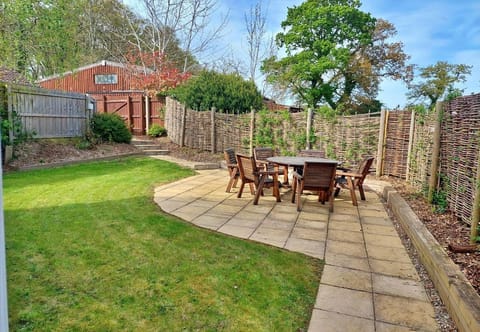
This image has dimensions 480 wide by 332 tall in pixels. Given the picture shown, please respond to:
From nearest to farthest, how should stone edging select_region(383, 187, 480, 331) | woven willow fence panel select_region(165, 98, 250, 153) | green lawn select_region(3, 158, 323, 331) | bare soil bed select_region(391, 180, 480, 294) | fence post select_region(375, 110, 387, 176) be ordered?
stone edging select_region(383, 187, 480, 331) → green lawn select_region(3, 158, 323, 331) → bare soil bed select_region(391, 180, 480, 294) → fence post select_region(375, 110, 387, 176) → woven willow fence panel select_region(165, 98, 250, 153)

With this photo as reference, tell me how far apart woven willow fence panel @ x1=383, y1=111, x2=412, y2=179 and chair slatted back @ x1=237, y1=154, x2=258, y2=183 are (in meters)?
3.50

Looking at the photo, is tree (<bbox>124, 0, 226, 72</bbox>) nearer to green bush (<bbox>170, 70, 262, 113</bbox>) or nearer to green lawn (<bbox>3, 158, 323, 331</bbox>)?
green bush (<bbox>170, 70, 262, 113</bbox>)

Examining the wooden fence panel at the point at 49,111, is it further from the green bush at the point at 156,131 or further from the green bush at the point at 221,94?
the green bush at the point at 221,94

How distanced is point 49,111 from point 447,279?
377 inches

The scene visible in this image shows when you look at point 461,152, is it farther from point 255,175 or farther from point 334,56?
point 334,56

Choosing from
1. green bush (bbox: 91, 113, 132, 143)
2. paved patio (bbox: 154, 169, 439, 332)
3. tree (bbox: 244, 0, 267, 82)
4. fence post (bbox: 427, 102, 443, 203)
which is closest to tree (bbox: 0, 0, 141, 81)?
green bush (bbox: 91, 113, 132, 143)

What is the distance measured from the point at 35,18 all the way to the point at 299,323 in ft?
23.6

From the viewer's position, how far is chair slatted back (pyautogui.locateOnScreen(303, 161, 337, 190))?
4.52 m

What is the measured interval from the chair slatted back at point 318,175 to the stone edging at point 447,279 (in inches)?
45.2

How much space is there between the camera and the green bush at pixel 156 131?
13.1m

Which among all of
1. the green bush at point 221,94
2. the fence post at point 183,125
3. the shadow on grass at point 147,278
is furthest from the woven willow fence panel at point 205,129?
the shadow on grass at point 147,278

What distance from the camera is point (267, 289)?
2420 millimetres

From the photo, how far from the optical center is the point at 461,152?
3.71m

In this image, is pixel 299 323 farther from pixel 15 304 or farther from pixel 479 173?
pixel 479 173
